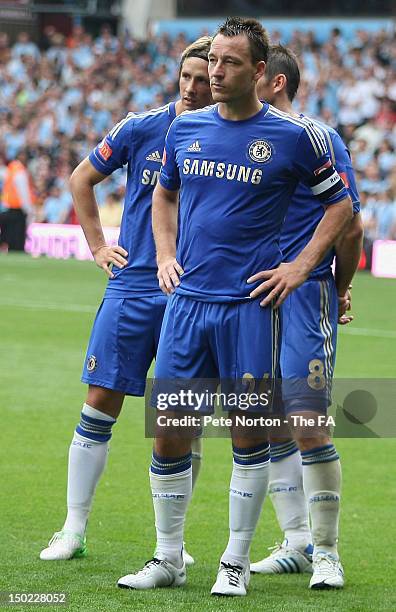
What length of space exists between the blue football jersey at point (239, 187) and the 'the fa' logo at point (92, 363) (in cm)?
86

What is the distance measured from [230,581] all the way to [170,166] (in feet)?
5.44

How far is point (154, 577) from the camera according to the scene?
17.5 feet

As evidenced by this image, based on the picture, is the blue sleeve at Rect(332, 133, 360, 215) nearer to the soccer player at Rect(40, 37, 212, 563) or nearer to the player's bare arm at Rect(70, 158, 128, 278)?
the soccer player at Rect(40, 37, 212, 563)

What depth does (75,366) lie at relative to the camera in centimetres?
1224

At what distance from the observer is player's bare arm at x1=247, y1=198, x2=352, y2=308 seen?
17.0ft

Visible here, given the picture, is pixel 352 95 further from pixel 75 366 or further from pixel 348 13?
pixel 75 366

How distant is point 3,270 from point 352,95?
321 inches

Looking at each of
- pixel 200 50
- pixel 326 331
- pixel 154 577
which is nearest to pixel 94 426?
pixel 154 577

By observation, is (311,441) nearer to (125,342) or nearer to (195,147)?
(125,342)

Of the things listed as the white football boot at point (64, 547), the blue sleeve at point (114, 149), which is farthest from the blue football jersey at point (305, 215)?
the white football boot at point (64, 547)

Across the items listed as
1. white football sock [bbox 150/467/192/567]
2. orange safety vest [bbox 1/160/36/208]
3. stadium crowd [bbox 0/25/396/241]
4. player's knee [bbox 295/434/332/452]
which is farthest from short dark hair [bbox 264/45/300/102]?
orange safety vest [bbox 1/160/36/208]

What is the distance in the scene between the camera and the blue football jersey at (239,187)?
5145 mm

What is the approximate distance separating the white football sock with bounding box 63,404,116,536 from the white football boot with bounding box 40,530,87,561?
71 mm

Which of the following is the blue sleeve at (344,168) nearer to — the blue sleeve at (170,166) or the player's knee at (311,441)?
the blue sleeve at (170,166)
